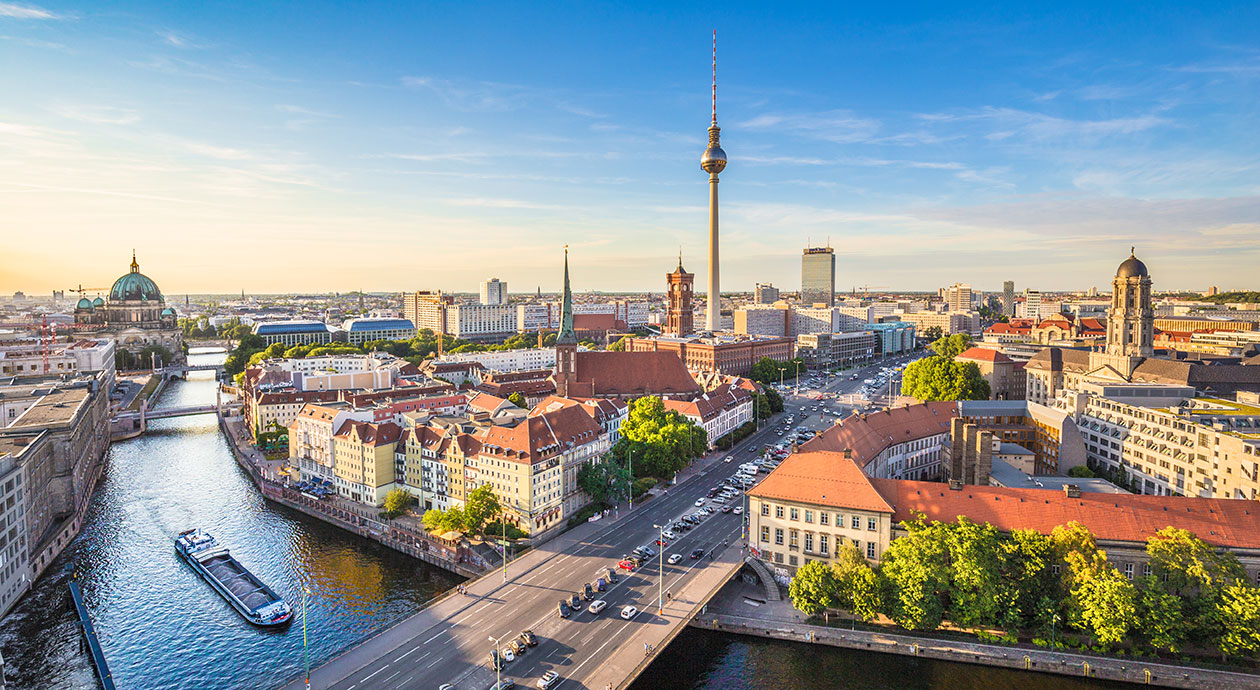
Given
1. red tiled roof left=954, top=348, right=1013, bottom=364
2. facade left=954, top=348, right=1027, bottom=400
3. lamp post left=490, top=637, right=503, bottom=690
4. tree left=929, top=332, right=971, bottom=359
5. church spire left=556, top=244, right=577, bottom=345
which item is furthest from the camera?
tree left=929, top=332, right=971, bottom=359

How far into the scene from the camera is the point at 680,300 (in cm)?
19275

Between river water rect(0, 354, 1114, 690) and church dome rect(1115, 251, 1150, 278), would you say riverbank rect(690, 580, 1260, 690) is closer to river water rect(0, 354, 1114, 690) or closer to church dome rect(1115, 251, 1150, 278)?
river water rect(0, 354, 1114, 690)

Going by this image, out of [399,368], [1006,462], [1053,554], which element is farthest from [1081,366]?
[399,368]

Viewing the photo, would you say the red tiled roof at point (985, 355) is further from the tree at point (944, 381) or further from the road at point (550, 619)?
the road at point (550, 619)

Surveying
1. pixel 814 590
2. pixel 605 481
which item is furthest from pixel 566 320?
pixel 814 590

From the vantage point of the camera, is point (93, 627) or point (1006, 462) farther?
point (1006, 462)

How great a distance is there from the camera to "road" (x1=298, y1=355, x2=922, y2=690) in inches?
1588

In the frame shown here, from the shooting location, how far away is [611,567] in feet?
181

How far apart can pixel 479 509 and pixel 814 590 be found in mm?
30905

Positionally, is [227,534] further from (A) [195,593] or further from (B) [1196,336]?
(B) [1196,336]

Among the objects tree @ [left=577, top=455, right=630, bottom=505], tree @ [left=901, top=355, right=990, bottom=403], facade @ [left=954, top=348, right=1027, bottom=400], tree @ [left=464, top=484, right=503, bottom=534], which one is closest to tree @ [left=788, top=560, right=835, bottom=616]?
tree @ [left=577, top=455, right=630, bottom=505]

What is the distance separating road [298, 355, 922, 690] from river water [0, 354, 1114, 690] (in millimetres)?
4328

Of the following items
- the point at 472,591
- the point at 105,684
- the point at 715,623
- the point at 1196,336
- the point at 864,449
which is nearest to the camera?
the point at 105,684

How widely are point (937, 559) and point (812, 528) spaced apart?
9.45 meters
